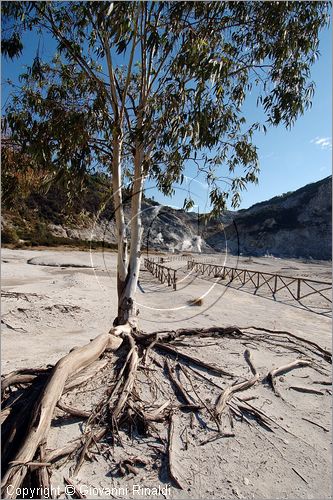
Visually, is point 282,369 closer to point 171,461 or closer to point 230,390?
point 230,390

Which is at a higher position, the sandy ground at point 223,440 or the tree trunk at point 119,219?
the tree trunk at point 119,219

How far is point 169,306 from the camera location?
10461 mm

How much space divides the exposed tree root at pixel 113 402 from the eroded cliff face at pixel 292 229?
198 feet

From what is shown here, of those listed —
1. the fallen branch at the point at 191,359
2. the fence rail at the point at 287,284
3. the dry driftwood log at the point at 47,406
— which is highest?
the dry driftwood log at the point at 47,406

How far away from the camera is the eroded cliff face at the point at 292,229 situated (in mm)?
66312

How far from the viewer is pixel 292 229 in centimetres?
6956

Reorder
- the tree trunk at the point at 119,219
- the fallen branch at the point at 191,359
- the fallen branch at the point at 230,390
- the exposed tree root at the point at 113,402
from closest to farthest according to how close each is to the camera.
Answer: the exposed tree root at the point at 113,402, the fallen branch at the point at 230,390, the fallen branch at the point at 191,359, the tree trunk at the point at 119,219

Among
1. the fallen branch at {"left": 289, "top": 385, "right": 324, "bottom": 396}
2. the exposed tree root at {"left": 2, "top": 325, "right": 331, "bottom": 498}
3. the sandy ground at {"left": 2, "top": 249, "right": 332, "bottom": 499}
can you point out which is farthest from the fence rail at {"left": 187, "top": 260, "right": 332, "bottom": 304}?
the exposed tree root at {"left": 2, "top": 325, "right": 331, "bottom": 498}

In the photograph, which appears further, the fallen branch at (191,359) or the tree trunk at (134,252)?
the tree trunk at (134,252)

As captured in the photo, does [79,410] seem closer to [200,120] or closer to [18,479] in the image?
[18,479]

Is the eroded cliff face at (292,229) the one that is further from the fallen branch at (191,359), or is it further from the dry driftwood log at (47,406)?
the dry driftwood log at (47,406)

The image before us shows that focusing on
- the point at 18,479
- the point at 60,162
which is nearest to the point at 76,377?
the point at 18,479

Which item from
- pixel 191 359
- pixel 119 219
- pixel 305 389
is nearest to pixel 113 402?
pixel 191 359

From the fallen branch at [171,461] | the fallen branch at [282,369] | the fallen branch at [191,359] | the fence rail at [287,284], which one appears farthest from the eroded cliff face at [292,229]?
the fallen branch at [171,461]
